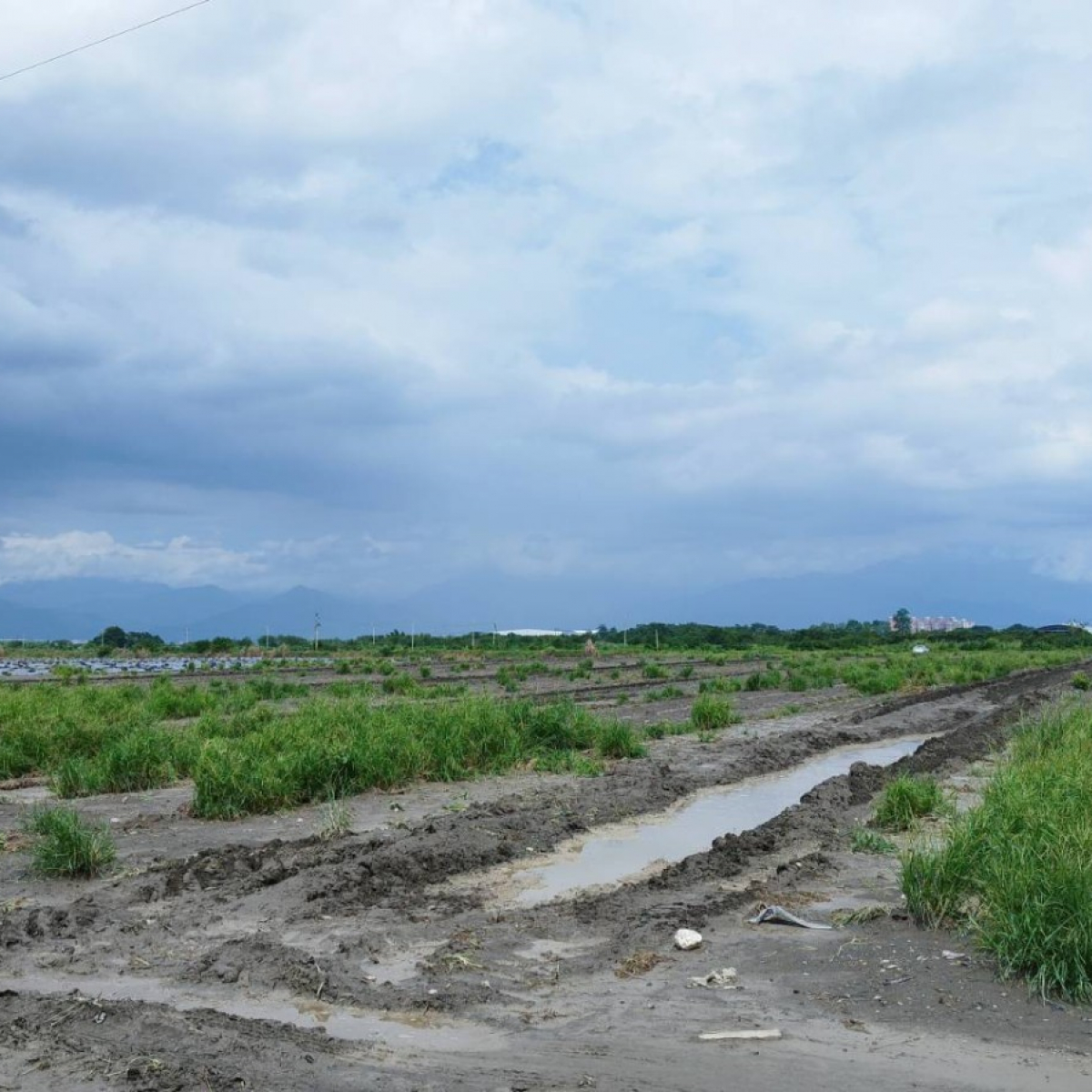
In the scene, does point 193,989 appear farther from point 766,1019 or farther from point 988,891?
point 988,891

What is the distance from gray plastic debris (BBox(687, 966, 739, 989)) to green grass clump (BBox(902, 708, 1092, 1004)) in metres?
1.50

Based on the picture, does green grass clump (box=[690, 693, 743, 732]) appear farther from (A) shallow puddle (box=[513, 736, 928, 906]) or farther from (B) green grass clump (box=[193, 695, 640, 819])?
(B) green grass clump (box=[193, 695, 640, 819])

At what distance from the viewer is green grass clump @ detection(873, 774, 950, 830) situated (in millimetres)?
11773

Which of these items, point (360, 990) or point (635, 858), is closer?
point (360, 990)

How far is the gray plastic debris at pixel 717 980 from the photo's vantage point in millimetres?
6641

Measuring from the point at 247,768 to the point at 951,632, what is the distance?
104 metres

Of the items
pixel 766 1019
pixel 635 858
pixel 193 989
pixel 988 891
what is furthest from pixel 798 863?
pixel 193 989

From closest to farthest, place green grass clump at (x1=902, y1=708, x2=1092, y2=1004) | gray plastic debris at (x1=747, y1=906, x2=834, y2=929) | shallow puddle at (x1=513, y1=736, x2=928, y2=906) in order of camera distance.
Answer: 1. green grass clump at (x1=902, y1=708, x2=1092, y2=1004)
2. gray plastic debris at (x1=747, y1=906, x2=834, y2=929)
3. shallow puddle at (x1=513, y1=736, x2=928, y2=906)

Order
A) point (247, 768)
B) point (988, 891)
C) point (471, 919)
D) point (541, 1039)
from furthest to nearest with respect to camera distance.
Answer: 1. point (247, 768)
2. point (471, 919)
3. point (988, 891)
4. point (541, 1039)

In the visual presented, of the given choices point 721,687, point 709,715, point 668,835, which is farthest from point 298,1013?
point 721,687

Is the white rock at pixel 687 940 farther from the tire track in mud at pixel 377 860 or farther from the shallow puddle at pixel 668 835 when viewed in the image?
the tire track in mud at pixel 377 860

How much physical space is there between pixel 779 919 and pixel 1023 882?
1.89 metres

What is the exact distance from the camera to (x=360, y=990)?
6559mm

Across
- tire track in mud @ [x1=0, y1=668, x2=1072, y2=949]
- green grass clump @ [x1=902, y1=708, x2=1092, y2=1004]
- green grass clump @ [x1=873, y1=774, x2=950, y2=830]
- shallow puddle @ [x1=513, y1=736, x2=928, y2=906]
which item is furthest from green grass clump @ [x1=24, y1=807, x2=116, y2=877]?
green grass clump @ [x1=873, y1=774, x2=950, y2=830]
